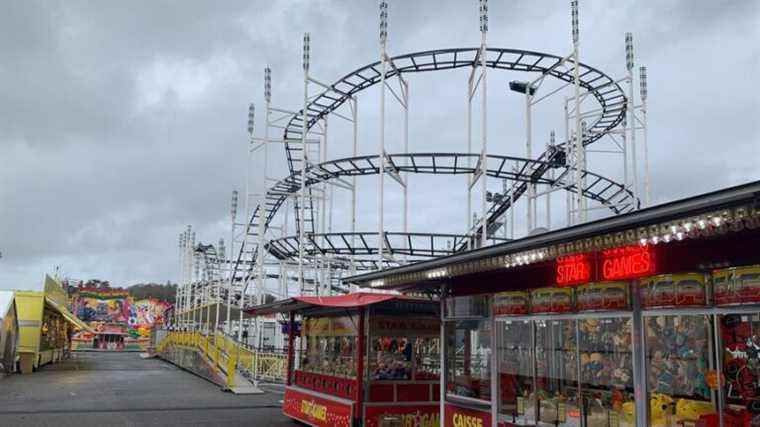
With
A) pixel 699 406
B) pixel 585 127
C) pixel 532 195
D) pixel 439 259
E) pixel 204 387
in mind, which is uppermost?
pixel 585 127

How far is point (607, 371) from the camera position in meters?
7.96

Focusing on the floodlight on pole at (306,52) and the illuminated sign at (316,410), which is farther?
the floodlight on pole at (306,52)

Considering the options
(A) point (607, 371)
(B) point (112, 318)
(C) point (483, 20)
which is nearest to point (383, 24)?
(C) point (483, 20)

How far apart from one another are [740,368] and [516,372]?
3293mm

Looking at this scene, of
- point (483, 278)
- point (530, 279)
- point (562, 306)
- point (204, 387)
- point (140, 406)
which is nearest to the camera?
point (562, 306)

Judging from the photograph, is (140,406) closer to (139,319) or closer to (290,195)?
A: (290,195)

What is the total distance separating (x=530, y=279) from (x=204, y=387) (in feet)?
56.0

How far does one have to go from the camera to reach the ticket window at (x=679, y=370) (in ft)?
22.6

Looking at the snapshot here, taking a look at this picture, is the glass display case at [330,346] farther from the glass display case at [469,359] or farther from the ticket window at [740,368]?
the ticket window at [740,368]

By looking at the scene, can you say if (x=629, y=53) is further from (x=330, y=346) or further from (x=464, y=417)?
(x=464, y=417)

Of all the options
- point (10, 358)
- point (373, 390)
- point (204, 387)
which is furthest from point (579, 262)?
point (10, 358)

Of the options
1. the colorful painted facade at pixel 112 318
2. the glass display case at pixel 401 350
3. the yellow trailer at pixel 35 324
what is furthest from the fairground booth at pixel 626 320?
the colorful painted facade at pixel 112 318

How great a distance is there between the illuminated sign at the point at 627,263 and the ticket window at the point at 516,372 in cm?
200

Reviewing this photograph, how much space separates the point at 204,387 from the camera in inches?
928
